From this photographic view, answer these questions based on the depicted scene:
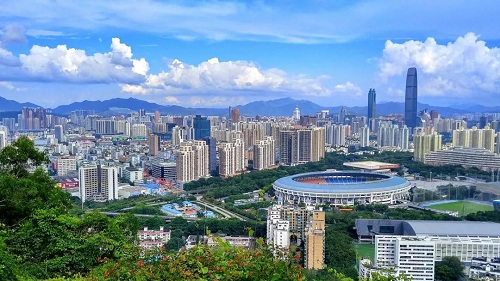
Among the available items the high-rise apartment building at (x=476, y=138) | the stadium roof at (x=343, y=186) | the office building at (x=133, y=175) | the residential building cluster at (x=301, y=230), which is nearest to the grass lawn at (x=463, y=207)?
the stadium roof at (x=343, y=186)

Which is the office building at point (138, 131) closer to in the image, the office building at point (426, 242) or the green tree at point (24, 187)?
the office building at point (426, 242)

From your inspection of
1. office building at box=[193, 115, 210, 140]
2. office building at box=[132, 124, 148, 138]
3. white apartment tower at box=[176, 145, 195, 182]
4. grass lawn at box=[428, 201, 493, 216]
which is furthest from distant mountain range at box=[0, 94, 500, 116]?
grass lawn at box=[428, 201, 493, 216]

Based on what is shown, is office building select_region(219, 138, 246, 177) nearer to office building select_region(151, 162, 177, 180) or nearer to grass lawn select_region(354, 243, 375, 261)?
office building select_region(151, 162, 177, 180)

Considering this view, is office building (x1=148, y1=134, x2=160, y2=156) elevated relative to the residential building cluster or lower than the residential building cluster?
elevated

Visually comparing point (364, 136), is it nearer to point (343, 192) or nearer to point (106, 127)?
point (343, 192)

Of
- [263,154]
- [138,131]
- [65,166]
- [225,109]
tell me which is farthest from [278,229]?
[225,109]

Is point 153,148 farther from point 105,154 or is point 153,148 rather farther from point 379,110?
point 379,110

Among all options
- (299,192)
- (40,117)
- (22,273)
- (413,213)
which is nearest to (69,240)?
(22,273)
